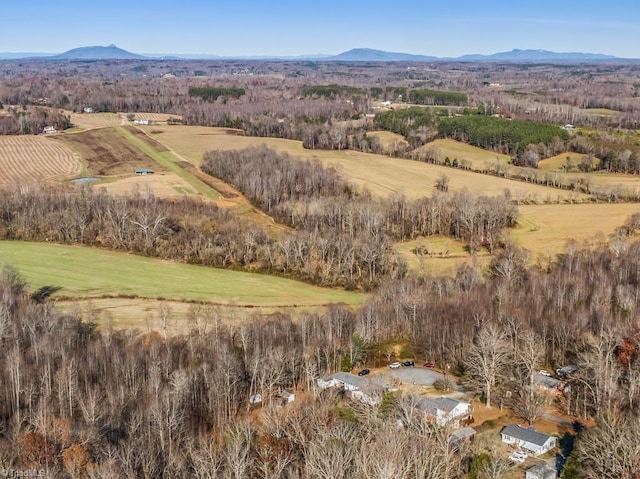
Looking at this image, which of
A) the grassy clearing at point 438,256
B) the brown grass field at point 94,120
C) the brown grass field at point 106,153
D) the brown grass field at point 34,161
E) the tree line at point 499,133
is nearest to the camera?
the grassy clearing at point 438,256

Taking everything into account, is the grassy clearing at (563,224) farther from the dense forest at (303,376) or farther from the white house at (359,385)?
the white house at (359,385)

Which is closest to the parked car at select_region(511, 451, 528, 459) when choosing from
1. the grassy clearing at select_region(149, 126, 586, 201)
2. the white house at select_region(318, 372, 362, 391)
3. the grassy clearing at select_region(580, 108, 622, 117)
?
the white house at select_region(318, 372, 362, 391)

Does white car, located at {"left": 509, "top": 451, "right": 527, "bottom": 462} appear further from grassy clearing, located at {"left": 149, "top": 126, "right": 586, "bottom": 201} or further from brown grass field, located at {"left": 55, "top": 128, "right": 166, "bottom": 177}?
brown grass field, located at {"left": 55, "top": 128, "right": 166, "bottom": 177}

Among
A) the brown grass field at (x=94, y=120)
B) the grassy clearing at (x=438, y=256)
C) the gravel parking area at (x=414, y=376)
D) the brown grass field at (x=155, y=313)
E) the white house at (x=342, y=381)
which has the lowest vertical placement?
the gravel parking area at (x=414, y=376)

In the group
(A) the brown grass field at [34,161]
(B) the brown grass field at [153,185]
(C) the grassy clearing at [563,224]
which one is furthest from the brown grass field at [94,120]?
(C) the grassy clearing at [563,224]

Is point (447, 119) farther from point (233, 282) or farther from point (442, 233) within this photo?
point (233, 282)

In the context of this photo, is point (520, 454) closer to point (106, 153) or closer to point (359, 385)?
point (359, 385)

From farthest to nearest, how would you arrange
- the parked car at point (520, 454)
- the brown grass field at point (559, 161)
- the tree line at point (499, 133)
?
1. the tree line at point (499, 133)
2. the brown grass field at point (559, 161)
3. the parked car at point (520, 454)

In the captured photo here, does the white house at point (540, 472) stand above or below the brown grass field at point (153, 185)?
below
